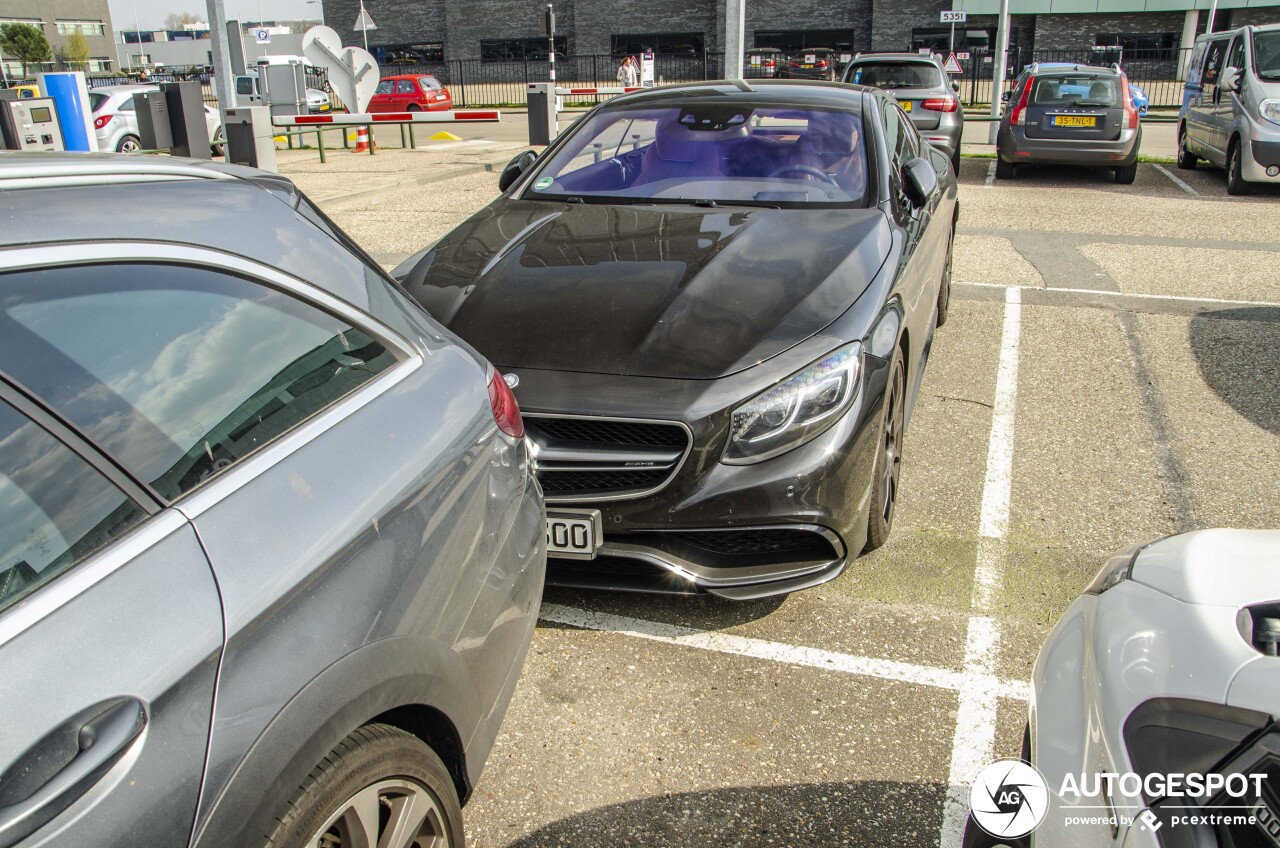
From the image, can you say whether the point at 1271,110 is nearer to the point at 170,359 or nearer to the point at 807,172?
the point at 807,172

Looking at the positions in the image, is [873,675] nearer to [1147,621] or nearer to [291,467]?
[1147,621]

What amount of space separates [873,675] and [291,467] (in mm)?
1998

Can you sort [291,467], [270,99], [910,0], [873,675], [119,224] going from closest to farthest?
[119,224]
[291,467]
[873,675]
[270,99]
[910,0]

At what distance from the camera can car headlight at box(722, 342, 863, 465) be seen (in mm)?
3000

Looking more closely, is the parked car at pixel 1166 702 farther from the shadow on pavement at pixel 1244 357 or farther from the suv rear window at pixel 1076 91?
the suv rear window at pixel 1076 91

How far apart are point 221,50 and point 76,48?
79.6 meters

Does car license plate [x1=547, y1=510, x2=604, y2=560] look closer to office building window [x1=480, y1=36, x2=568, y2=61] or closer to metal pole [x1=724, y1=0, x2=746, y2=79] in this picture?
metal pole [x1=724, y1=0, x2=746, y2=79]

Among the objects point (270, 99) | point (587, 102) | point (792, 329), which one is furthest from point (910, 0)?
point (792, 329)

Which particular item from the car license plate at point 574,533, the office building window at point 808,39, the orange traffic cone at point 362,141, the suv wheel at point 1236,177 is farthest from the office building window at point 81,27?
the car license plate at point 574,533

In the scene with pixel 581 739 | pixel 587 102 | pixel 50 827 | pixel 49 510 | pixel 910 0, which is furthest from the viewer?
pixel 910 0

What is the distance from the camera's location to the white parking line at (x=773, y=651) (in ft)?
9.89

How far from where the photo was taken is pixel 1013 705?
9.55ft

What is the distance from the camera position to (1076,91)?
515 inches

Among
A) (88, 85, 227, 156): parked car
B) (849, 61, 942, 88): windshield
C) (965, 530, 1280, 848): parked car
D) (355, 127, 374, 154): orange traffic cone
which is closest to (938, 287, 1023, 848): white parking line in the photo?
(965, 530, 1280, 848): parked car
